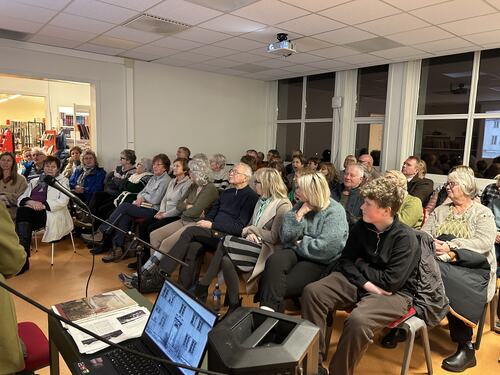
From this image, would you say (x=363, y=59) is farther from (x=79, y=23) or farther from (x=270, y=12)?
(x=79, y=23)

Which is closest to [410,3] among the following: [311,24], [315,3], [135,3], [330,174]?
[315,3]

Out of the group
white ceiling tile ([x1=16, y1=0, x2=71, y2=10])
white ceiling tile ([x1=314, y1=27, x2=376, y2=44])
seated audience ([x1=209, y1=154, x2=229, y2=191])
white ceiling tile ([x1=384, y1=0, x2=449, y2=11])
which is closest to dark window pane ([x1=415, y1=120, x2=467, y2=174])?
white ceiling tile ([x1=314, y1=27, x2=376, y2=44])

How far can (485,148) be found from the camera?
16.6 ft

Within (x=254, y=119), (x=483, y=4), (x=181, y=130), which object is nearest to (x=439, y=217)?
(x=483, y=4)

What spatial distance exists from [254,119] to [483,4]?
4956 millimetres

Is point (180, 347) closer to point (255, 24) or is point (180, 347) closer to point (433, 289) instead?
point (433, 289)

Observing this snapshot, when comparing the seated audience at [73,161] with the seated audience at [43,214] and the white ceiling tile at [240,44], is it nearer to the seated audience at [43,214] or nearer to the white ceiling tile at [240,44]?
the seated audience at [43,214]

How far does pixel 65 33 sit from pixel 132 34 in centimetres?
82

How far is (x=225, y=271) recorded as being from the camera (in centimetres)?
282

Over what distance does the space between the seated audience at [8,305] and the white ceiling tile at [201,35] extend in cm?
344

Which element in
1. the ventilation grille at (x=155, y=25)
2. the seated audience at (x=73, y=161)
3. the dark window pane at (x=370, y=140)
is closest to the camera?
the ventilation grille at (x=155, y=25)

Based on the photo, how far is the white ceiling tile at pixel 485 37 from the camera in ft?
13.1

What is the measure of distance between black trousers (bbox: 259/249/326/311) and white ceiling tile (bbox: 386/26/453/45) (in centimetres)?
297

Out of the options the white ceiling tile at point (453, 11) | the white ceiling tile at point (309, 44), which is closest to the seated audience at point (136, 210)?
the white ceiling tile at point (309, 44)
